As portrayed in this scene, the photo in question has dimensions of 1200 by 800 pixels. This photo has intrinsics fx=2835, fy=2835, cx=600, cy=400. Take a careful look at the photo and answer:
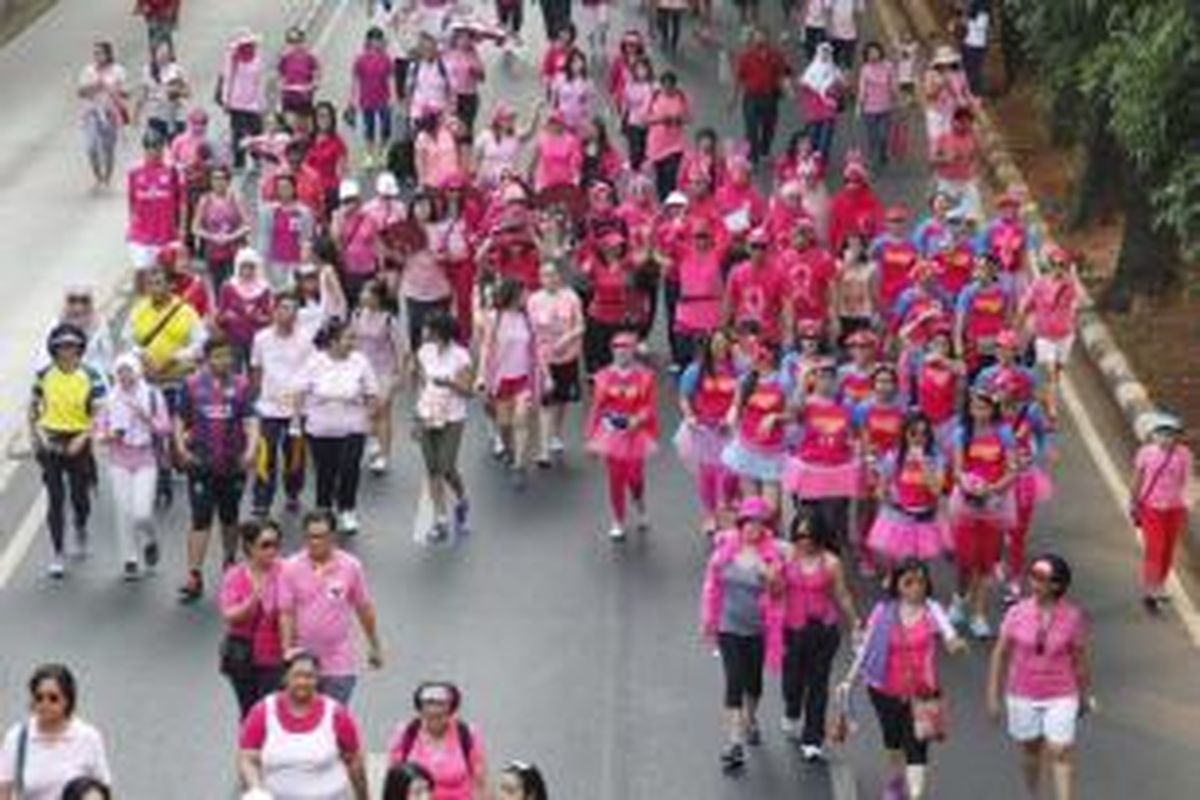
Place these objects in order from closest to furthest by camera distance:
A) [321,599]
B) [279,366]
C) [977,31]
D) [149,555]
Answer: [321,599] → [149,555] → [279,366] → [977,31]

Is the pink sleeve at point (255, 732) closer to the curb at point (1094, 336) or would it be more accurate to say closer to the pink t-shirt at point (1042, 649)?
the pink t-shirt at point (1042, 649)

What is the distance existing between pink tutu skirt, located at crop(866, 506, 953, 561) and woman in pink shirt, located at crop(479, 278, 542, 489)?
3488 mm

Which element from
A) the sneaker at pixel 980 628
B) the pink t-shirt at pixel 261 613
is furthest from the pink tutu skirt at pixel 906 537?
the pink t-shirt at pixel 261 613

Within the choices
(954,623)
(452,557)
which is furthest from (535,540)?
(954,623)

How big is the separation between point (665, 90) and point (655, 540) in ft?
27.1

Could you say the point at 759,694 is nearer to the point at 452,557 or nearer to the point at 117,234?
the point at 452,557

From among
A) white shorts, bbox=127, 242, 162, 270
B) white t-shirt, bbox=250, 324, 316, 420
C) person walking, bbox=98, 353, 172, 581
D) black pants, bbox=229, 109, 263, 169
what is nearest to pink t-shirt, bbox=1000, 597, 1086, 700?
white t-shirt, bbox=250, 324, 316, 420

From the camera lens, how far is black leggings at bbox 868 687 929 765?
45.6ft

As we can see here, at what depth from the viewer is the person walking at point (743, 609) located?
14.2 metres

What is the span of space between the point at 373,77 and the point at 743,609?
14367 millimetres

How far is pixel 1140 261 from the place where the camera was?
24469 millimetres

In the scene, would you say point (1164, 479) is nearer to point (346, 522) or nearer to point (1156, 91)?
point (1156, 91)

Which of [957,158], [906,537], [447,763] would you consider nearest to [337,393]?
[906,537]

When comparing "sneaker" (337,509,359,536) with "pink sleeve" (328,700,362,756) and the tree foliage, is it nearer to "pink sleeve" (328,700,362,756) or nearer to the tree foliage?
the tree foliage
